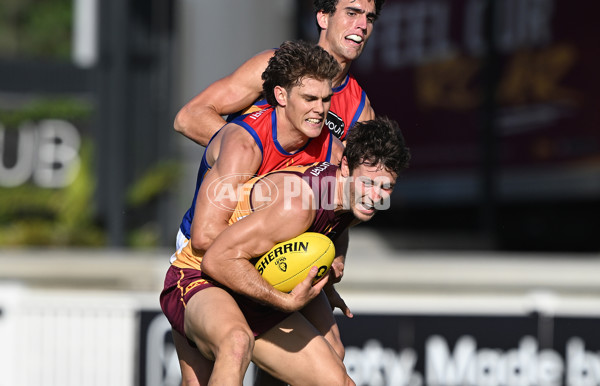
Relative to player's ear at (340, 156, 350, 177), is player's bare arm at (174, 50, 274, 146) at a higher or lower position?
higher

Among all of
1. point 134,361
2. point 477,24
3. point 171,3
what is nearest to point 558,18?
point 477,24

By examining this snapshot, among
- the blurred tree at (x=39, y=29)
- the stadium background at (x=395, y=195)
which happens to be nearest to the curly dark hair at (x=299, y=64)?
the stadium background at (x=395, y=195)

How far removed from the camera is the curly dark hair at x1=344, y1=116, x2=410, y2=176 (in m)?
4.82

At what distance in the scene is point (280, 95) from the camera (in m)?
4.96

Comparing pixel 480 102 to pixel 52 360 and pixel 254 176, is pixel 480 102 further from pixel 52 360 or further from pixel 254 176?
pixel 254 176

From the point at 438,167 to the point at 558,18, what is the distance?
3028mm

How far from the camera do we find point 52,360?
8.67 metres

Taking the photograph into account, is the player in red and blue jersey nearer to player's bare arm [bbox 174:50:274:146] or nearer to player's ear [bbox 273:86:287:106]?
player's bare arm [bbox 174:50:274:146]

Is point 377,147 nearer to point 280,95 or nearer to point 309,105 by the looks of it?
point 309,105

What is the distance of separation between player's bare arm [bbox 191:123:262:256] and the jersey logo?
61 cm

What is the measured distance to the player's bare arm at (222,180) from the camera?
4.78 meters

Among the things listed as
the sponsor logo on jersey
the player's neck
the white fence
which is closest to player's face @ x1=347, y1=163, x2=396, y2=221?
the sponsor logo on jersey

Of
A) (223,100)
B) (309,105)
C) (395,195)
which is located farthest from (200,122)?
(395,195)

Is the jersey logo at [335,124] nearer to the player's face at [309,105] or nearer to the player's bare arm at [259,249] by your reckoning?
the player's face at [309,105]
